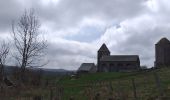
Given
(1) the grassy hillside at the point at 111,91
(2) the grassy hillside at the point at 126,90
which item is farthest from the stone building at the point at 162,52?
(1) the grassy hillside at the point at 111,91

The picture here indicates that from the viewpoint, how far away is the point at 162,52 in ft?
396

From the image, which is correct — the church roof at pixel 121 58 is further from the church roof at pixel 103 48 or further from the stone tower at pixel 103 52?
the church roof at pixel 103 48

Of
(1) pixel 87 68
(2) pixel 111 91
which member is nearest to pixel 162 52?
(1) pixel 87 68

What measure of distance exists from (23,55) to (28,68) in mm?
1529

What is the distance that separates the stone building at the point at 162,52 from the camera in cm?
11854

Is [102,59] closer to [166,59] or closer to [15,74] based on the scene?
[166,59]

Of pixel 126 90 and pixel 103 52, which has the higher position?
pixel 103 52

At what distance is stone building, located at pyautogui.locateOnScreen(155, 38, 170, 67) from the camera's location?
118537 millimetres

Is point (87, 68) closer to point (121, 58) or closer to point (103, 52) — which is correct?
point (103, 52)

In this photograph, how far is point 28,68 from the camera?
3756 centimetres

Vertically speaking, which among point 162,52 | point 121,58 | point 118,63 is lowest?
point 118,63

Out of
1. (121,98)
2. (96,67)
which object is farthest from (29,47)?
(96,67)

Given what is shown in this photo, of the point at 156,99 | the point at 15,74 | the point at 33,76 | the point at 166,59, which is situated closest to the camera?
the point at 156,99

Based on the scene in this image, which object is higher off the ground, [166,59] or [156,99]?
[166,59]
